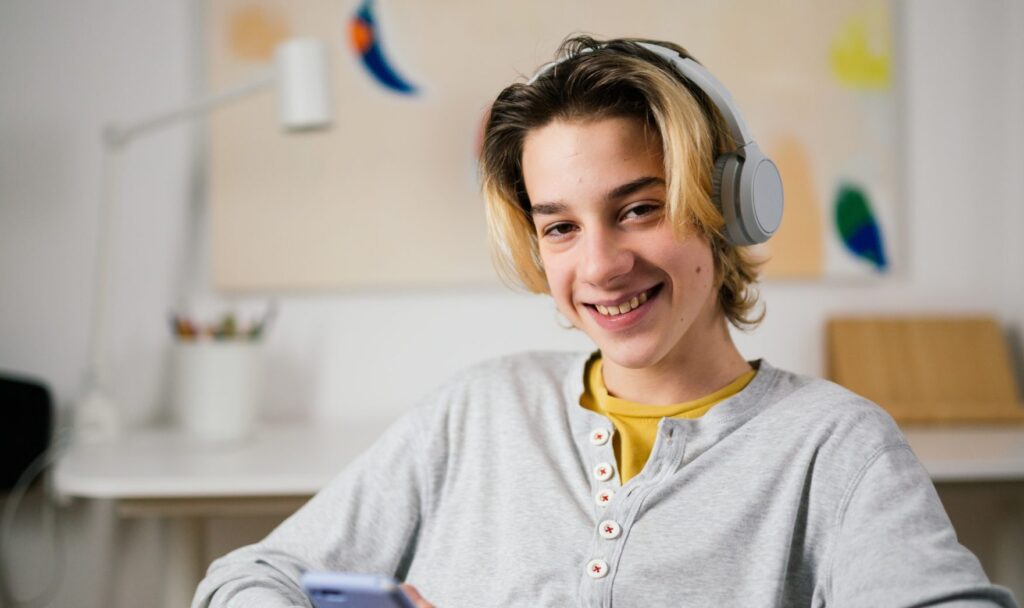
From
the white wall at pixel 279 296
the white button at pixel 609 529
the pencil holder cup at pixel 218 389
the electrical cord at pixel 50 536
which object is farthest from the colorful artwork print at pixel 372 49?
the white button at pixel 609 529

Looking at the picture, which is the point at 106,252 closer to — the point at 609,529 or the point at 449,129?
the point at 449,129

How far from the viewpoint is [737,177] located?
811 mm

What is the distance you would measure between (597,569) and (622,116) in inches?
15.9

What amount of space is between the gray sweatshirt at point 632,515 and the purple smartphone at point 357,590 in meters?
0.20

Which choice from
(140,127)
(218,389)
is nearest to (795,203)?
(218,389)

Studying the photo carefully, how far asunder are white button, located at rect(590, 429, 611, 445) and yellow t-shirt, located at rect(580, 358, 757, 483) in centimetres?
2

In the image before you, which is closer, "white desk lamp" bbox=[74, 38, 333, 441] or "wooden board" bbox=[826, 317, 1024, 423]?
"white desk lamp" bbox=[74, 38, 333, 441]

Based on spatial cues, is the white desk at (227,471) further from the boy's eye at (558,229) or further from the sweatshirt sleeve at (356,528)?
the boy's eye at (558,229)

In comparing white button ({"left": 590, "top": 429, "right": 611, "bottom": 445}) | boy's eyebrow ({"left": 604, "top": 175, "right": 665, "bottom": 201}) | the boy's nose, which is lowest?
white button ({"left": 590, "top": 429, "right": 611, "bottom": 445})

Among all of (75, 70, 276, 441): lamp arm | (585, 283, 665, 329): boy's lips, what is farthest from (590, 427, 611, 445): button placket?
(75, 70, 276, 441): lamp arm

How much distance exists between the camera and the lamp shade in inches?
62.1

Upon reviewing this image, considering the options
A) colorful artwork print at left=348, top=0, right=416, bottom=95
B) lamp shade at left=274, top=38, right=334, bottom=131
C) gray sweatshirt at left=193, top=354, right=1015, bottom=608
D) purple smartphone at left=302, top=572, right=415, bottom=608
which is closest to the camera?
purple smartphone at left=302, top=572, right=415, bottom=608

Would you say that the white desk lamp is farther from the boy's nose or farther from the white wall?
the boy's nose

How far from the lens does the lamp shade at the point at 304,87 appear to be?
1.58 metres
